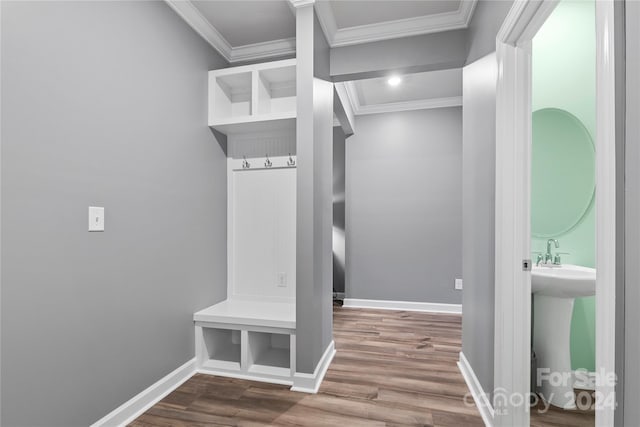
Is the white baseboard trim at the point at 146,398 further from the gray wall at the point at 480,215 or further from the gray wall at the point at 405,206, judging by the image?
the gray wall at the point at 405,206

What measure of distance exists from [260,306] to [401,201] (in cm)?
234

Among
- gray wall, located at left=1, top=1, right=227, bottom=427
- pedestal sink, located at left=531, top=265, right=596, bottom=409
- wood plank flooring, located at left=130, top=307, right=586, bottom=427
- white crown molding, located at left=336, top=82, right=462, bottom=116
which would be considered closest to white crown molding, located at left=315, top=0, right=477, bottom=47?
gray wall, located at left=1, top=1, right=227, bottom=427

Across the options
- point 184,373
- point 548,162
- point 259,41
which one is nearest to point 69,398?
point 184,373

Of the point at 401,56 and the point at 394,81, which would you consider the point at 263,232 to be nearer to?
the point at 401,56

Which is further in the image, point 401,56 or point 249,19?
point 401,56

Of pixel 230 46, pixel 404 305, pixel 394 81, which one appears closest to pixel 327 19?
pixel 230 46

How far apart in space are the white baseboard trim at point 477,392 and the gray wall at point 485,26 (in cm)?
195

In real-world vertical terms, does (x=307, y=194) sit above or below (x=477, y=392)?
above

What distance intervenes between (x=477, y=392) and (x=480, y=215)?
1.10m

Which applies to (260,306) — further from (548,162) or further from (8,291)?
(548,162)

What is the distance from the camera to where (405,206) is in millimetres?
3951

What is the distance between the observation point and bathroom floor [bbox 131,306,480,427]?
5.64 ft

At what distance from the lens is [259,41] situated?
8.36 ft

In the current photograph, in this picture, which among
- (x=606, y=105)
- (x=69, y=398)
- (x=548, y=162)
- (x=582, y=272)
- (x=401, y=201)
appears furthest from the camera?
(x=401, y=201)
